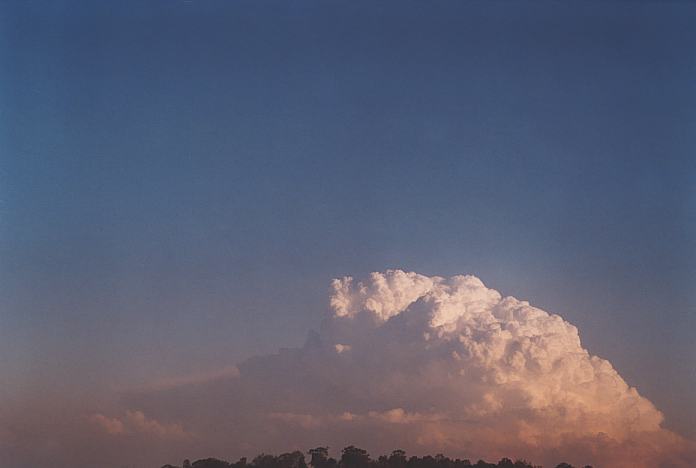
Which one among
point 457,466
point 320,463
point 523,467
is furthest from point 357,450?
point 523,467

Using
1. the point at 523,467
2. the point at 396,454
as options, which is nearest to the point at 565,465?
the point at 523,467

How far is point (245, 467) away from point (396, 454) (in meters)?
9.46

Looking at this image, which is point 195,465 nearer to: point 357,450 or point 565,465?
point 357,450

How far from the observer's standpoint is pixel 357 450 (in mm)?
55781

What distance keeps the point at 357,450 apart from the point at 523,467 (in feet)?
34.0

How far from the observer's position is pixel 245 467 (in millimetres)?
56781

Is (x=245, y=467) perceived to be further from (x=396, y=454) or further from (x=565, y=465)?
(x=565, y=465)

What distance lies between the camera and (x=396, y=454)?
56.3m

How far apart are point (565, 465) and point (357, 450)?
12416mm

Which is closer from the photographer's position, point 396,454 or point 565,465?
point 565,465

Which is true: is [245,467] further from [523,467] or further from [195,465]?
[523,467]

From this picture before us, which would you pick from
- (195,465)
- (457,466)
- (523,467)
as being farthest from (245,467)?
(523,467)

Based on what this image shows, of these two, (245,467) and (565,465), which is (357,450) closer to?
(245,467)

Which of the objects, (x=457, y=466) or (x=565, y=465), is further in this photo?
(x=457, y=466)
